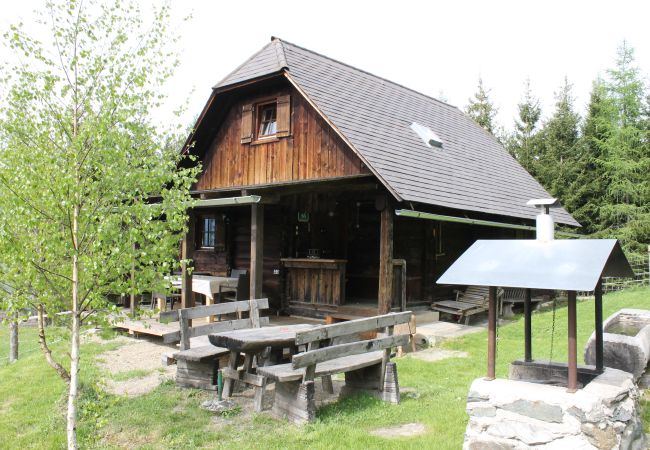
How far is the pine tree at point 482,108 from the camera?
114ft

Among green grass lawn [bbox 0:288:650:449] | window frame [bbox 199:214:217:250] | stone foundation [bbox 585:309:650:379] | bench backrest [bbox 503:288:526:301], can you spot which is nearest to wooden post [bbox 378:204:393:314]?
green grass lawn [bbox 0:288:650:449]

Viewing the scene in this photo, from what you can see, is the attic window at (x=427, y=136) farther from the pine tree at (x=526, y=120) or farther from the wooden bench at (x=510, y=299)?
the pine tree at (x=526, y=120)

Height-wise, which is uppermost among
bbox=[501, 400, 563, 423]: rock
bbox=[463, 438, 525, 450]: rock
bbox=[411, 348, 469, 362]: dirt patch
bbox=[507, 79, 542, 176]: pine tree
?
bbox=[507, 79, 542, 176]: pine tree

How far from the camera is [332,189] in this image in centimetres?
993

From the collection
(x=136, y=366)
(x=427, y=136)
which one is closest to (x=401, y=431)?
(x=136, y=366)

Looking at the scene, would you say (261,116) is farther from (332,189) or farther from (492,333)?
(492,333)

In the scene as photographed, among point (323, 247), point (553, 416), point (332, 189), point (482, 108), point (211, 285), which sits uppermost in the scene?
point (482, 108)

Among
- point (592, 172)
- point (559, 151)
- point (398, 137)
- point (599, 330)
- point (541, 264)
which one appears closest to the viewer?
point (541, 264)

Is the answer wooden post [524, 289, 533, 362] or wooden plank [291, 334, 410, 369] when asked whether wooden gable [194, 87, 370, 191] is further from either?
wooden post [524, 289, 533, 362]

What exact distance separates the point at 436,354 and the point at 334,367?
11.3 feet

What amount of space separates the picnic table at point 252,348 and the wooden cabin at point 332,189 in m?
2.99

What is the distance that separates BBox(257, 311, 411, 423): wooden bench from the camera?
5512mm

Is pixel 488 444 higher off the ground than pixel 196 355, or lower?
lower

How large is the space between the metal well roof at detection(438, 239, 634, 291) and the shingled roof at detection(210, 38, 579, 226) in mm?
3596
